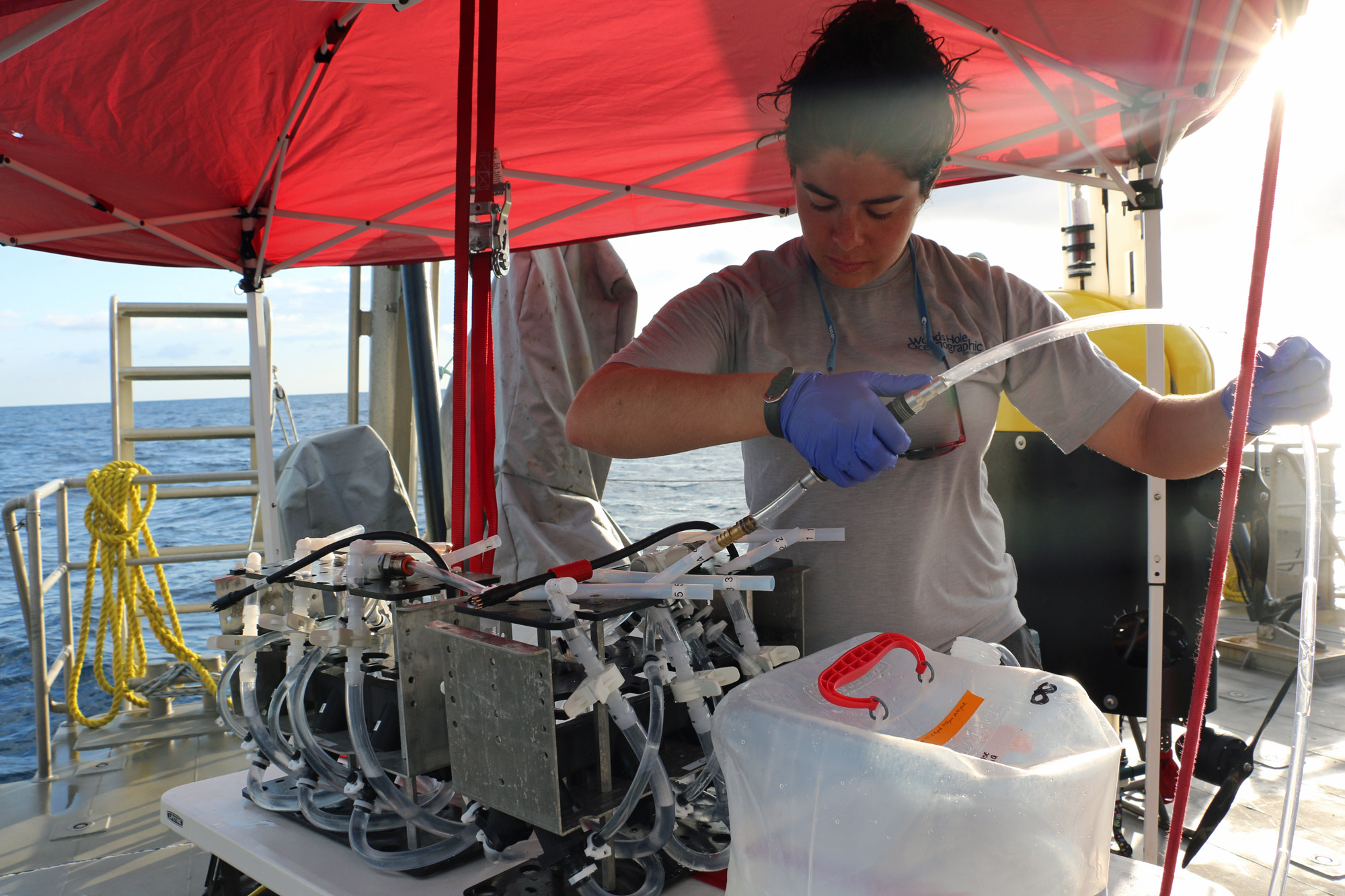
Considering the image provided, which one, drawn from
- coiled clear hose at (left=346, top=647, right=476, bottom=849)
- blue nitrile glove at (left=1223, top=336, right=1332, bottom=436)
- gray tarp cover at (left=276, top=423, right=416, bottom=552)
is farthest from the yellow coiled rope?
blue nitrile glove at (left=1223, top=336, right=1332, bottom=436)

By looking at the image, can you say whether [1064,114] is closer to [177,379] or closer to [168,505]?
[177,379]

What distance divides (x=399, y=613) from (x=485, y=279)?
77 centimetres

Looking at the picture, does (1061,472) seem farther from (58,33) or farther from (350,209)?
(58,33)

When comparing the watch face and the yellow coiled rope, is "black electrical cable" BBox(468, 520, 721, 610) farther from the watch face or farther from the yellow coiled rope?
the yellow coiled rope

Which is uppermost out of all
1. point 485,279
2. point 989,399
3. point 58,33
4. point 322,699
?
point 58,33

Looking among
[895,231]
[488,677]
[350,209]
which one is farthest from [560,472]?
[488,677]

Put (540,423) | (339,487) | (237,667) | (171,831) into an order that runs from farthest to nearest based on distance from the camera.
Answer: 1. (339,487)
2. (171,831)
3. (540,423)
4. (237,667)

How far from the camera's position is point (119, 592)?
3.63 m

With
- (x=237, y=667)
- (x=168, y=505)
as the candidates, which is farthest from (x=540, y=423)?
(x=168, y=505)

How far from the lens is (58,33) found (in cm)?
161

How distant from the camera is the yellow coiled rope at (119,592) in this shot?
11.6ft

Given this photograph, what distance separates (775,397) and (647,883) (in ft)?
1.94

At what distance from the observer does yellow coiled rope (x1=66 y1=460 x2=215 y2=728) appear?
353 centimetres

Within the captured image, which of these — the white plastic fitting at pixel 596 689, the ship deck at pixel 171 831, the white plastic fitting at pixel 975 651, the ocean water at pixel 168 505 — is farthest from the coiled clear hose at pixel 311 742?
the ocean water at pixel 168 505
